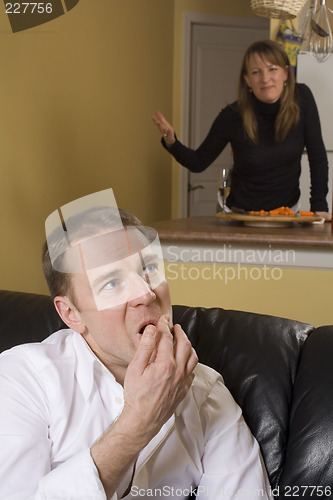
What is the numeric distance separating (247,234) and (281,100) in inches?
31.2

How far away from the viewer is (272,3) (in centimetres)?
329

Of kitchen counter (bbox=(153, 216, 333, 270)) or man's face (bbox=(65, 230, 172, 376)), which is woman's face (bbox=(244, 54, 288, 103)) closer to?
kitchen counter (bbox=(153, 216, 333, 270))

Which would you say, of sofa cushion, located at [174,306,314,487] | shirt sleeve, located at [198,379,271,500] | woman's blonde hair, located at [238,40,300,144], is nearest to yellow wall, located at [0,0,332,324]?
woman's blonde hair, located at [238,40,300,144]

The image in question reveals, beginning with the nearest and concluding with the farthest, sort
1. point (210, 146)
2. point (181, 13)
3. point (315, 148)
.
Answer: point (315, 148) < point (210, 146) < point (181, 13)

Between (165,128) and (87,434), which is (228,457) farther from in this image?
(165,128)

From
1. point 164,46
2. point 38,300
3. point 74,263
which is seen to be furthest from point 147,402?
point 164,46

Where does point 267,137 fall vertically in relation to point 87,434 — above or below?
above

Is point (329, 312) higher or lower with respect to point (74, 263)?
lower

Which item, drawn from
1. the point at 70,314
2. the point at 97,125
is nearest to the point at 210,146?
the point at 97,125

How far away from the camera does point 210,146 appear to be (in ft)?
10.6

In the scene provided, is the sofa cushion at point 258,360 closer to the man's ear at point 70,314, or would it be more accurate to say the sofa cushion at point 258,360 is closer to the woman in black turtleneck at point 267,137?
the man's ear at point 70,314

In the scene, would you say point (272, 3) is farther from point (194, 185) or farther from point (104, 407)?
point (104, 407)

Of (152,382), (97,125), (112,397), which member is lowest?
(112,397)

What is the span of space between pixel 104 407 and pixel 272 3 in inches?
108
